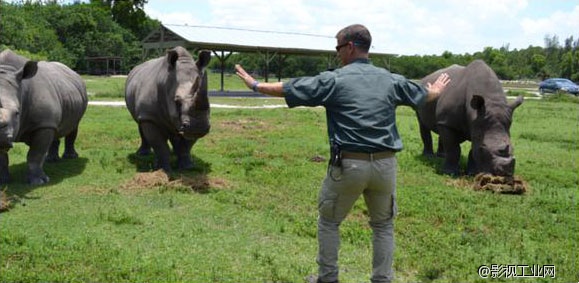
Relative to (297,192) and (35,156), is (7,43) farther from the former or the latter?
(297,192)

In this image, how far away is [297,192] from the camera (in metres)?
8.93

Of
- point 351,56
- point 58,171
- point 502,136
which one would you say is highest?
point 351,56

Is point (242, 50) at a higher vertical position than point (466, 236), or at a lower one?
higher

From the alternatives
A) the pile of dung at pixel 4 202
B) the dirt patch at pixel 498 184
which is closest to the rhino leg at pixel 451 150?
the dirt patch at pixel 498 184

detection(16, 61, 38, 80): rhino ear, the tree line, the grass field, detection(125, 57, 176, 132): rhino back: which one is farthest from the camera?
the tree line

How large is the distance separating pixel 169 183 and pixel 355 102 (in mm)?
5048

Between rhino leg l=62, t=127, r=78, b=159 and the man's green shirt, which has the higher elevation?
the man's green shirt

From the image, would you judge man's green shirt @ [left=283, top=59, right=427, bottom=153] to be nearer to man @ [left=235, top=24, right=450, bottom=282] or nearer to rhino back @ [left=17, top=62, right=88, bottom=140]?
man @ [left=235, top=24, right=450, bottom=282]

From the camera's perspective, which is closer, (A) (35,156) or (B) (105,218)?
(B) (105,218)

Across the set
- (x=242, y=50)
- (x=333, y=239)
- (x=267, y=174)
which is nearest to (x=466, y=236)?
(x=333, y=239)

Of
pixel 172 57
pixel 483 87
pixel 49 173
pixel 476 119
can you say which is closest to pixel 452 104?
pixel 483 87

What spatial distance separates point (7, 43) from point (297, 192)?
34096 mm

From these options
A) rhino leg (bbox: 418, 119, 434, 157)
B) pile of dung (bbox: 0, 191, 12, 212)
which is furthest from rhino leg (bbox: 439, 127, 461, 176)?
pile of dung (bbox: 0, 191, 12, 212)

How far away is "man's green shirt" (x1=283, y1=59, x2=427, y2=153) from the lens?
15.3ft
